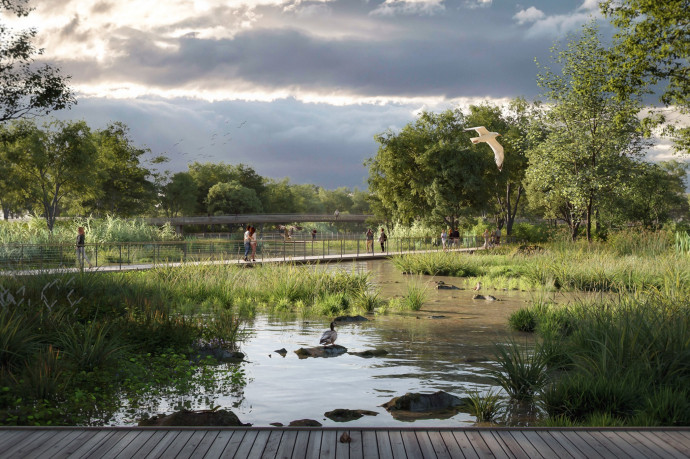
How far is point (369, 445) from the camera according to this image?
4.96 m

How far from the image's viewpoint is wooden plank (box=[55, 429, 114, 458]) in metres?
4.80

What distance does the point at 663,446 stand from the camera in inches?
197

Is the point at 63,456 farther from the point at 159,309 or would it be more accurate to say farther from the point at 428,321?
the point at 428,321

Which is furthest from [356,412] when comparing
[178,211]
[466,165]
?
[178,211]

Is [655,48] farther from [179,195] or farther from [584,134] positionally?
[179,195]

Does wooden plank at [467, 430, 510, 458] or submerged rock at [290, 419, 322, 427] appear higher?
wooden plank at [467, 430, 510, 458]

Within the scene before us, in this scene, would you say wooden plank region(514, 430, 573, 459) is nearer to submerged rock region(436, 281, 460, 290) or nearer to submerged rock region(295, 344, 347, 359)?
submerged rock region(295, 344, 347, 359)

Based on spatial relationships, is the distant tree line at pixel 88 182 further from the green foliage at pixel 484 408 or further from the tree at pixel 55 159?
the green foliage at pixel 484 408

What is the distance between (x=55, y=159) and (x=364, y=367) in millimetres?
45907

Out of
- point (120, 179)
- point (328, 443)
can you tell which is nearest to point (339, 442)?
point (328, 443)

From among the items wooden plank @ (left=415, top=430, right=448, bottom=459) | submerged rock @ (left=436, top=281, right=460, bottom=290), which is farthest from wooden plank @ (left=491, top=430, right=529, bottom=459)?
submerged rock @ (left=436, top=281, right=460, bottom=290)

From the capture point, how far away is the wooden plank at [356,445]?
4.75m

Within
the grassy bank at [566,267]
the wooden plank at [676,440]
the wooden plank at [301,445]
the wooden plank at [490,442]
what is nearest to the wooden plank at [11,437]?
the wooden plank at [301,445]

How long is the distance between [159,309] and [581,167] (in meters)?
26.3
